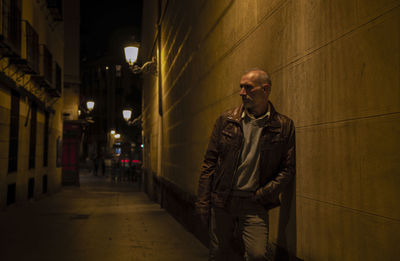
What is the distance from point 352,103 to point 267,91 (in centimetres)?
91

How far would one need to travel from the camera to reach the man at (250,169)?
3.43 meters

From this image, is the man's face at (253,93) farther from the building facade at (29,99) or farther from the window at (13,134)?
the window at (13,134)

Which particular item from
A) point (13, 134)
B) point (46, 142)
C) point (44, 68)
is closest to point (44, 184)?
point (46, 142)

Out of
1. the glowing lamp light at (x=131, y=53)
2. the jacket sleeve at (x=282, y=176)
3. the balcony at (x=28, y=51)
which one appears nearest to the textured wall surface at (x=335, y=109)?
the jacket sleeve at (x=282, y=176)

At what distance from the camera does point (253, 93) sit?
354 centimetres

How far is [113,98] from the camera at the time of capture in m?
71.8

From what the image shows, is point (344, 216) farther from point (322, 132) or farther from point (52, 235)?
point (52, 235)

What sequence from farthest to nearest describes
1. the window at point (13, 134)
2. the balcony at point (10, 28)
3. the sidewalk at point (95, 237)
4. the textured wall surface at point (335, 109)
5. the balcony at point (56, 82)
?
the balcony at point (56, 82) → the window at point (13, 134) → the balcony at point (10, 28) → the sidewalk at point (95, 237) → the textured wall surface at point (335, 109)

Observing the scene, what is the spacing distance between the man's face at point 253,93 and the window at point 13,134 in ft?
A: 36.8

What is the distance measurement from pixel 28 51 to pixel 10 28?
230cm

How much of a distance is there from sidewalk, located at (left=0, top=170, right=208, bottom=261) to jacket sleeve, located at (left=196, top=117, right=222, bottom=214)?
127 inches

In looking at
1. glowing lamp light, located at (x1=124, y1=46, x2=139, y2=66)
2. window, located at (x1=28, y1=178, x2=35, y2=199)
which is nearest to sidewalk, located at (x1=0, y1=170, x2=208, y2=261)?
window, located at (x1=28, y1=178, x2=35, y2=199)

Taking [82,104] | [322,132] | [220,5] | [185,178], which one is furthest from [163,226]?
[82,104]

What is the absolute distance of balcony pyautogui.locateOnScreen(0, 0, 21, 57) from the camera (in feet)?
37.8
